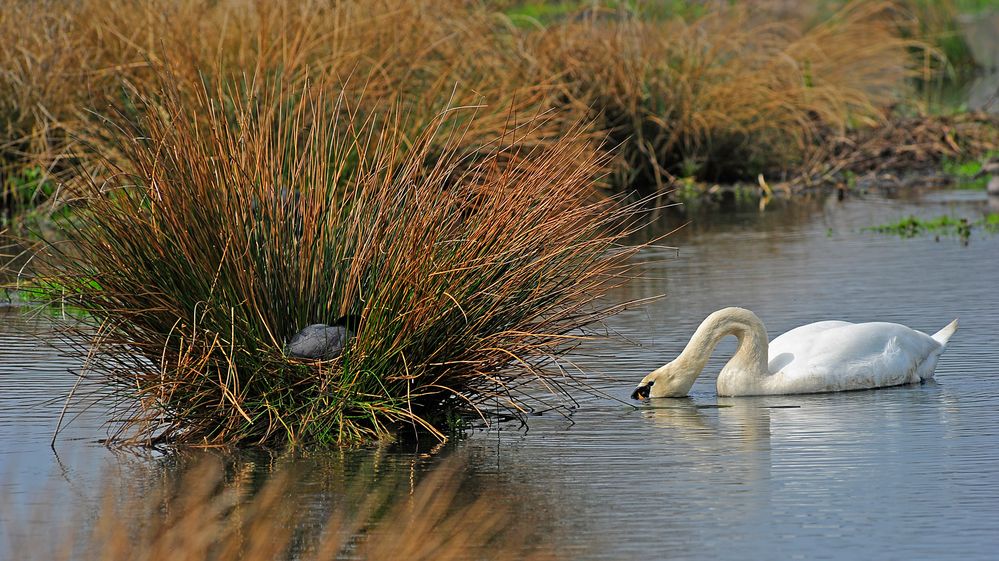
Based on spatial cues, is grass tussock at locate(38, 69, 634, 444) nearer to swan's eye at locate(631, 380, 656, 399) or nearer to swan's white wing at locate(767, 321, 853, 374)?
swan's eye at locate(631, 380, 656, 399)

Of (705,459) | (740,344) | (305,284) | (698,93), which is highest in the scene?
(698,93)

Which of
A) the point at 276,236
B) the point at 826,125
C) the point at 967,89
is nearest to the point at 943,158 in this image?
the point at 826,125

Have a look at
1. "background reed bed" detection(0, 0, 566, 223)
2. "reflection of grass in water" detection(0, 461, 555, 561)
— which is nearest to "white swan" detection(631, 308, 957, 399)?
"reflection of grass in water" detection(0, 461, 555, 561)

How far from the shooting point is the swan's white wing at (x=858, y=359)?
29.8 ft

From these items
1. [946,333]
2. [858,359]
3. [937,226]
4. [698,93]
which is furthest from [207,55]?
[858,359]

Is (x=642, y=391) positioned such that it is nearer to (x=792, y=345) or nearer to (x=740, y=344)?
(x=740, y=344)

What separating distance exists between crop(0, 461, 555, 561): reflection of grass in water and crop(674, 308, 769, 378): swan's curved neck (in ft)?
6.67

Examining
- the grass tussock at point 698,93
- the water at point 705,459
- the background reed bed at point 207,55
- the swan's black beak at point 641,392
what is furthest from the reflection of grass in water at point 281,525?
the grass tussock at point 698,93

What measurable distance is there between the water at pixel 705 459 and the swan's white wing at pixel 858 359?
10 centimetres

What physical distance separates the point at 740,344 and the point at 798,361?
0.32 metres

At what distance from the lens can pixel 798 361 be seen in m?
9.13

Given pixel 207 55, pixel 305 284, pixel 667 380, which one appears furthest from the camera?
pixel 207 55

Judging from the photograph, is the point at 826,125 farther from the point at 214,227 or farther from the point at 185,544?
the point at 185,544

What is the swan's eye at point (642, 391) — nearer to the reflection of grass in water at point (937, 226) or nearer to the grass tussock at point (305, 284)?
the grass tussock at point (305, 284)
